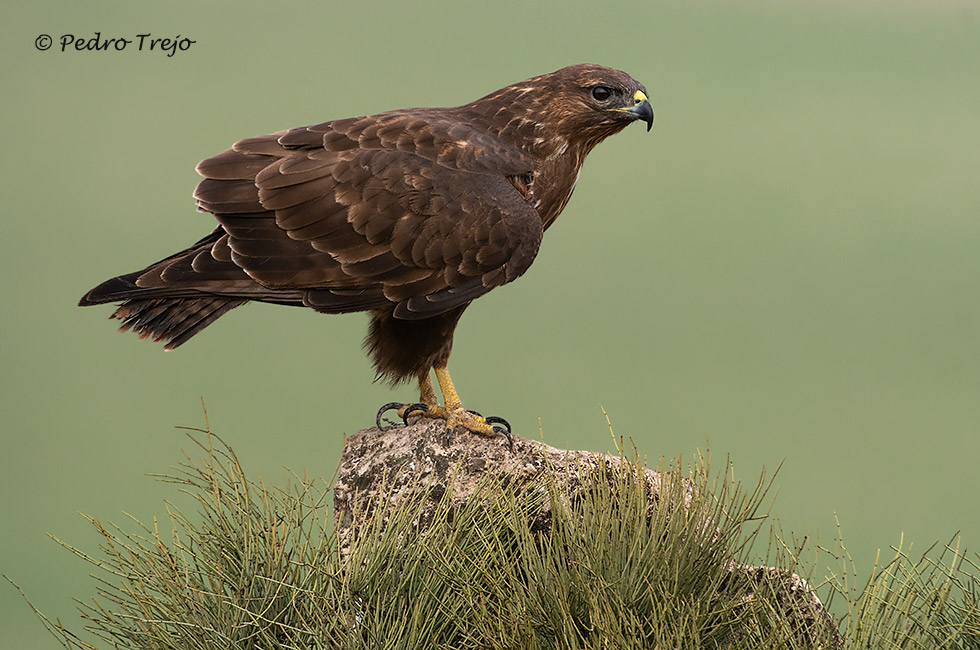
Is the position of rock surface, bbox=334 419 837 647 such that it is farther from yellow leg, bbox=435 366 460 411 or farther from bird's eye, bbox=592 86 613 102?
bird's eye, bbox=592 86 613 102

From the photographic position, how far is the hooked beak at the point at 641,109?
4.21 m

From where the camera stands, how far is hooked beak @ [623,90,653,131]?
13.8 ft

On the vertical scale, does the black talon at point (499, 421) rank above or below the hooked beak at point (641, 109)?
below

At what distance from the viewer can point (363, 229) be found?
400 cm

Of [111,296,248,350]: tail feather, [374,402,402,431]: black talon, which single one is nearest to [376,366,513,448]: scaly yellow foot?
[374,402,402,431]: black talon

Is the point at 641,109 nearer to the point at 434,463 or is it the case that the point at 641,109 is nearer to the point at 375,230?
the point at 375,230

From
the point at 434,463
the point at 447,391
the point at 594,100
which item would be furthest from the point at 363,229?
the point at 594,100

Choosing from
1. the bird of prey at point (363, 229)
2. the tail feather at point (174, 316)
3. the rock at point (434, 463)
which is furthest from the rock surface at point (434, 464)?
the tail feather at point (174, 316)

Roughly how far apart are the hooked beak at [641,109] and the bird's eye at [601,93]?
0.33 feet

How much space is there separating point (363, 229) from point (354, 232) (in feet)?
0.12

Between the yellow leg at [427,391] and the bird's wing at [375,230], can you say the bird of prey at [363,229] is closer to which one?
the bird's wing at [375,230]

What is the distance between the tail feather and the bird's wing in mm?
203

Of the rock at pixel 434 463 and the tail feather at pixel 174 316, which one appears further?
the rock at pixel 434 463

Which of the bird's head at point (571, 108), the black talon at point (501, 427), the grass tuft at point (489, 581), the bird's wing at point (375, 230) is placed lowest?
the grass tuft at point (489, 581)
